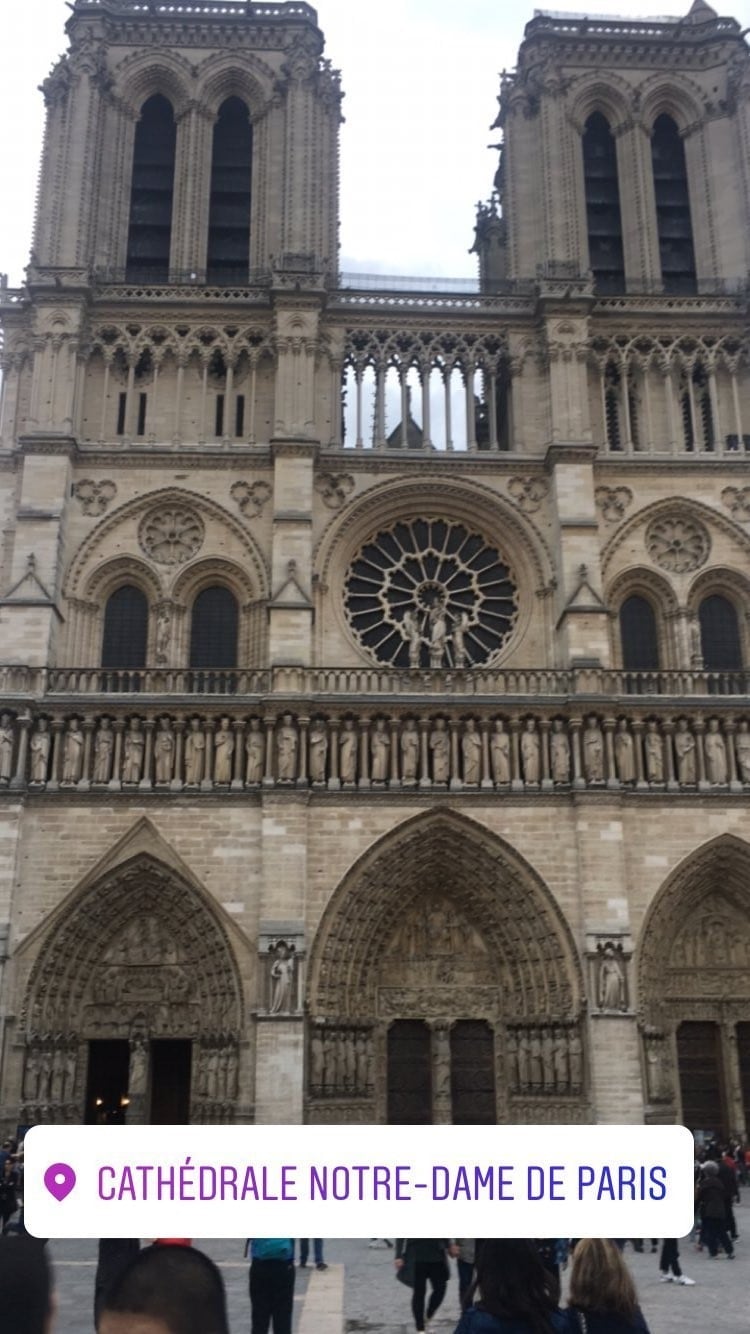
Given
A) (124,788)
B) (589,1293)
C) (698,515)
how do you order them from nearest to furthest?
(589,1293) < (124,788) < (698,515)

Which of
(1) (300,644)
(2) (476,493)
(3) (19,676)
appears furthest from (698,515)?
(3) (19,676)

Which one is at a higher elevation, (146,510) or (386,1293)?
(146,510)

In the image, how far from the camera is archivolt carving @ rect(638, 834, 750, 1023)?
2067cm

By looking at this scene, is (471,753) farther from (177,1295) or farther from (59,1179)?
(177,1295)

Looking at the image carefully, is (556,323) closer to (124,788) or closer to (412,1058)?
(124,788)

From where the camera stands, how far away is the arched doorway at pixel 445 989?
20.0 meters

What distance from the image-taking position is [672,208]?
27.5m

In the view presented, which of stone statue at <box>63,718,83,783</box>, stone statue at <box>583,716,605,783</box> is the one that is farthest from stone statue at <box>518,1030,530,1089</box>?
stone statue at <box>63,718,83,783</box>

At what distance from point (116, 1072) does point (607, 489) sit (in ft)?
46.6

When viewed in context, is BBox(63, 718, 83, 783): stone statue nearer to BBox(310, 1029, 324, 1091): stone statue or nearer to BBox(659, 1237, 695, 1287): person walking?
BBox(310, 1029, 324, 1091): stone statue

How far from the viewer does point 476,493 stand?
945 inches

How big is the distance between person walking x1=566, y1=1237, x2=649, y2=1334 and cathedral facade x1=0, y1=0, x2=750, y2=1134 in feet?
53.1

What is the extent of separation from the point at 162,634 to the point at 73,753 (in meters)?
3.12

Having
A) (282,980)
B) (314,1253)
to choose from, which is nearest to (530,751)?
(282,980)
